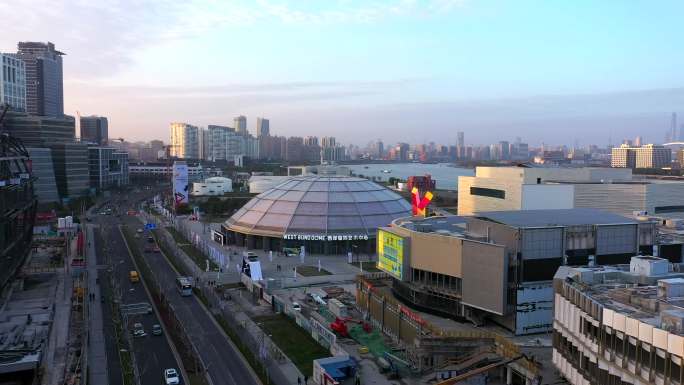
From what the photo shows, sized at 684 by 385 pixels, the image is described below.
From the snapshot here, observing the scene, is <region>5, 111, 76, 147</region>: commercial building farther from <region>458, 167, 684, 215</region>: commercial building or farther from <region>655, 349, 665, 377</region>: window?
<region>655, 349, 665, 377</region>: window

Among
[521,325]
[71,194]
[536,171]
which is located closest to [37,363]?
[521,325]

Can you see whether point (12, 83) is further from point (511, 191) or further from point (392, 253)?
point (392, 253)

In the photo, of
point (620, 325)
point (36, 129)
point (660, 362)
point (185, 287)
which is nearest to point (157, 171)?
point (36, 129)

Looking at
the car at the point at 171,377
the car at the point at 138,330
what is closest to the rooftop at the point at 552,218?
the car at the point at 171,377

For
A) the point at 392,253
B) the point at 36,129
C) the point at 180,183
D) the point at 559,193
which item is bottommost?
the point at 392,253

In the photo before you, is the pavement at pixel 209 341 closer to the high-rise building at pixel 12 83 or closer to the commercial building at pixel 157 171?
the high-rise building at pixel 12 83
